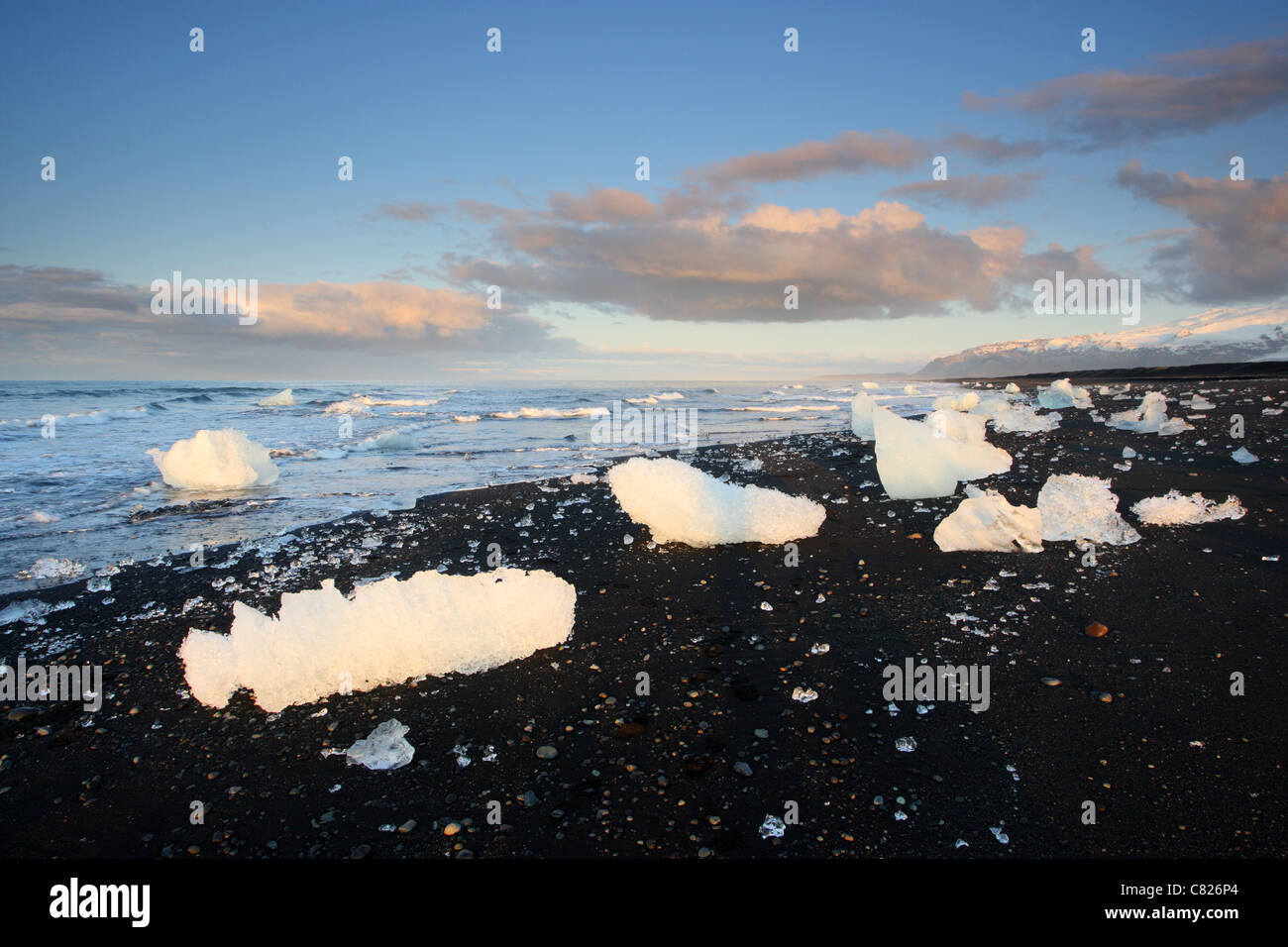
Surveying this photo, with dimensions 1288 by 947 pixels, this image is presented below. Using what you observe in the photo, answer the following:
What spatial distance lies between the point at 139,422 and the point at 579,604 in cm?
2421

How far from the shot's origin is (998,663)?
310cm

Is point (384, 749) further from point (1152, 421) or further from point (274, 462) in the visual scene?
point (1152, 421)

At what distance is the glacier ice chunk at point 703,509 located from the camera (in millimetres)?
5133

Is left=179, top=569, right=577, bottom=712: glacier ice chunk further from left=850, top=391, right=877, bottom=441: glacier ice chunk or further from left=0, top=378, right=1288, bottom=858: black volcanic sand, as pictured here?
left=850, top=391, right=877, bottom=441: glacier ice chunk

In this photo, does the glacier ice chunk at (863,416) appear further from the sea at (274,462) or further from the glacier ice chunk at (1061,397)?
the glacier ice chunk at (1061,397)

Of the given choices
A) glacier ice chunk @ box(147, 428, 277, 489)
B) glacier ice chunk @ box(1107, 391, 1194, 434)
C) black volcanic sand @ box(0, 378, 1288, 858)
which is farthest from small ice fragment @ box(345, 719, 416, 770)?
glacier ice chunk @ box(1107, 391, 1194, 434)

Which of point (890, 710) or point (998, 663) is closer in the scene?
point (890, 710)

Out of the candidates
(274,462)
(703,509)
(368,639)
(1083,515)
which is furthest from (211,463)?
(1083,515)

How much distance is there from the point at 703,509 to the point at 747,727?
102 inches

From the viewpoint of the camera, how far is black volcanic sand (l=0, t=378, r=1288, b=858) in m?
2.11

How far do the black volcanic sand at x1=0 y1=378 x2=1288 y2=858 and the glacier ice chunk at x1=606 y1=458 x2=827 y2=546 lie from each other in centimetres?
36
